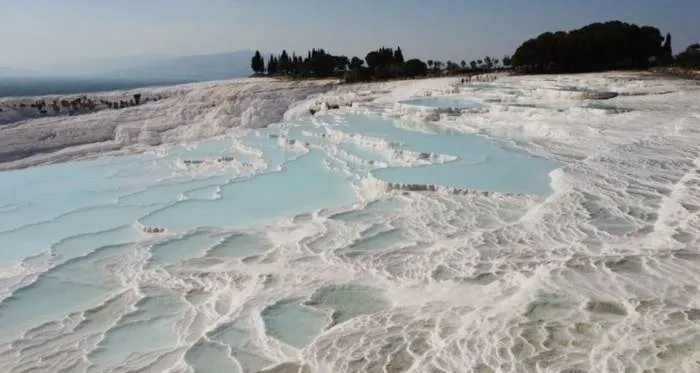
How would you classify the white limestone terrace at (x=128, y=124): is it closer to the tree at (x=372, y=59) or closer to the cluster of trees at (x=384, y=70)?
the cluster of trees at (x=384, y=70)

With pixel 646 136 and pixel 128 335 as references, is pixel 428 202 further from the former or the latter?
pixel 646 136

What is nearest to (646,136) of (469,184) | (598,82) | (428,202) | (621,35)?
(469,184)

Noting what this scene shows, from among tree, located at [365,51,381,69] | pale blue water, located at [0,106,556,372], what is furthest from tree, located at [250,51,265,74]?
pale blue water, located at [0,106,556,372]

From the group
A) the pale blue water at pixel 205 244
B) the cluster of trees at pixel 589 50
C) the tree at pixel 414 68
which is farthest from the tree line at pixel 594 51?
the pale blue water at pixel 205 244

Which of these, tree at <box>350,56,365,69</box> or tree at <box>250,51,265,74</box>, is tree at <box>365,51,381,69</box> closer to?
tree at <box>350,56,365,69</box>

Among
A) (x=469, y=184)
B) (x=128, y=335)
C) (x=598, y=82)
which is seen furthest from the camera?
(x=598, y=82)
